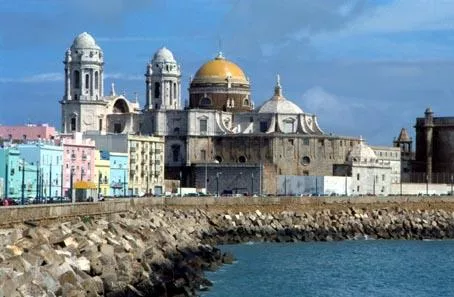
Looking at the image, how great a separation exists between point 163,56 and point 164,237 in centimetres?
6344

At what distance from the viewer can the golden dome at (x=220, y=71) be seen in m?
109

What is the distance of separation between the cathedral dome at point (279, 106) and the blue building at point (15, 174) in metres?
35.3

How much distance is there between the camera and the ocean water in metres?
41.5

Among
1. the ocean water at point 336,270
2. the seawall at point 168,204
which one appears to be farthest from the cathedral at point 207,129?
the ocean water at point 336,270

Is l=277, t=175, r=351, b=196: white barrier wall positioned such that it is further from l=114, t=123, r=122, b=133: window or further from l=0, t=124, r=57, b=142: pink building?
l=0, t=124, r=57, b=142: pink building

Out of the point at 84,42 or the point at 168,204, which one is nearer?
the point at 168,204

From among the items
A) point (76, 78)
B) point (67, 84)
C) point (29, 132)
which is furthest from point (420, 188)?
point (29, 132)

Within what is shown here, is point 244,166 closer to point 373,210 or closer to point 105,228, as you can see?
point 373,210

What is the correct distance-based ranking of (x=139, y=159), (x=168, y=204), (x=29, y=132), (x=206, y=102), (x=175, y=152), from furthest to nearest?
(x=206, y=102) < (x=175, y=152) < (x=139, y=159) < (x=29, y=132) < (x=168, y=204)

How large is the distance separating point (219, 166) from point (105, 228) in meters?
55.5

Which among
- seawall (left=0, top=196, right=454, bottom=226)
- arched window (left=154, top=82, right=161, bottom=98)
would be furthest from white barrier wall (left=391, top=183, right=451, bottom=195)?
arched window (left=154, top=82, right=161, bottom=98)

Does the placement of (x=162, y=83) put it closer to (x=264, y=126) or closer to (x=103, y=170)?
(x=264, y=126)

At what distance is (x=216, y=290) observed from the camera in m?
38.8

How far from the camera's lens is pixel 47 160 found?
77000mm
